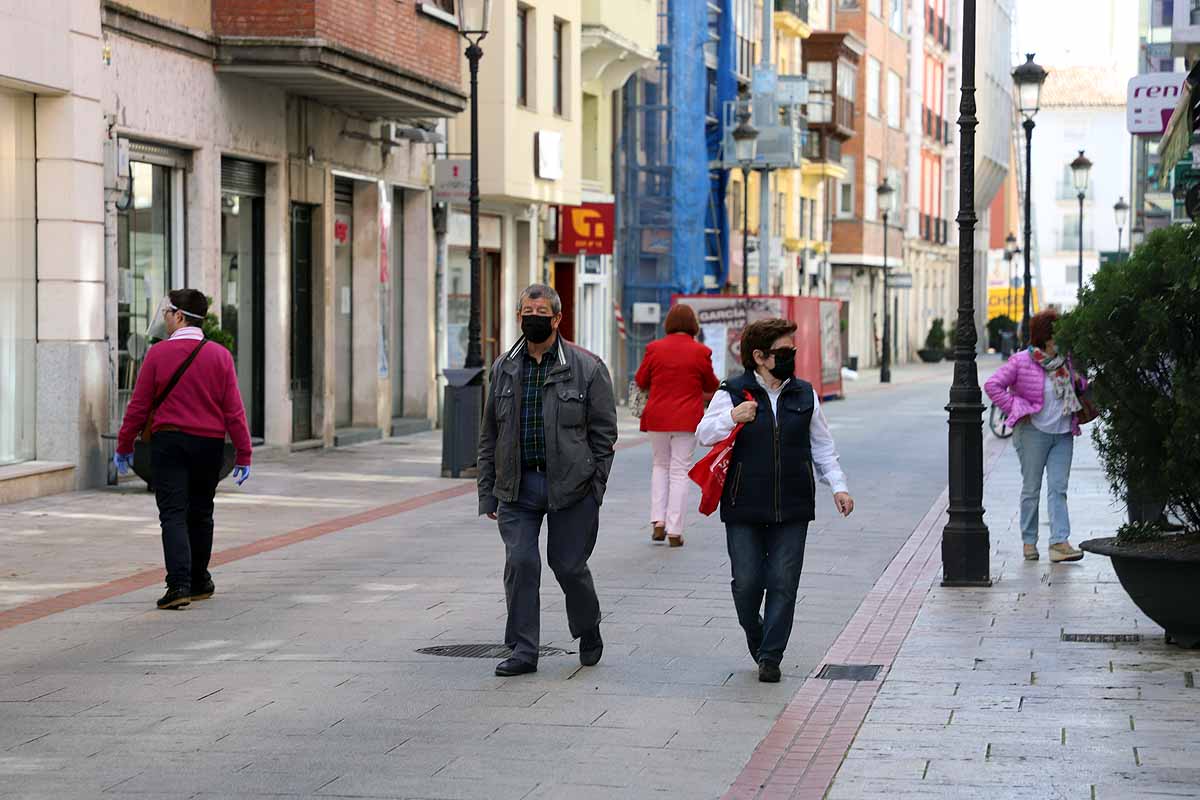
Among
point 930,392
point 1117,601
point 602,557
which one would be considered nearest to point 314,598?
point 602,557

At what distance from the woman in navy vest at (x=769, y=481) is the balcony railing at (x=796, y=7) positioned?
5242 centimetres

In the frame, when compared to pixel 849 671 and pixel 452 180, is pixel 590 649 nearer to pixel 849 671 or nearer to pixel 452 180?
pixel 849 671

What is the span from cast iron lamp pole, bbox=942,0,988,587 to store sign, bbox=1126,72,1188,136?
774cm

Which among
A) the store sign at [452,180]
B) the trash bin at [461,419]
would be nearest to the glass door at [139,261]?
the trash bin at [461,419]

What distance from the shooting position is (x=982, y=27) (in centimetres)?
9006

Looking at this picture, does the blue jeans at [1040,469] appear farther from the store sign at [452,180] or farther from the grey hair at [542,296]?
the store sign at [452,180]

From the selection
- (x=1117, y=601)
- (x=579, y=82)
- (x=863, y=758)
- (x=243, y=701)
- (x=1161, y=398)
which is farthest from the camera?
(x=579, y=82)

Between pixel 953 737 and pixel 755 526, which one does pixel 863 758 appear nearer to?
pixel 953 737

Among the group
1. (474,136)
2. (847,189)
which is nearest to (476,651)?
(474,136)

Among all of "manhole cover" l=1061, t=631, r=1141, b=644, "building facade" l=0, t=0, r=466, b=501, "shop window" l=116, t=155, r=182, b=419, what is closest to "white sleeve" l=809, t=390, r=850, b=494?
"manhole cover" l=1061, t=631, r=1141, b=644

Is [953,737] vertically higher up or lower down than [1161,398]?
lower down

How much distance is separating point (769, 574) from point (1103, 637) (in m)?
2.09

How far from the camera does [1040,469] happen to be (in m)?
14.2

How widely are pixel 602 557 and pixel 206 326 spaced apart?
20.2ft
